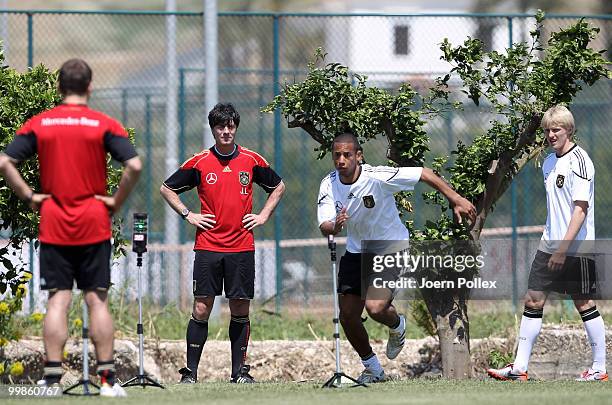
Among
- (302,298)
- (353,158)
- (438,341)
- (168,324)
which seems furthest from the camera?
(302,298)

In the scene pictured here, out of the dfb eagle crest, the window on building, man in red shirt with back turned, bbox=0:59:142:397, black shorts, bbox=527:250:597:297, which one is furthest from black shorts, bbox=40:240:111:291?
the window on building

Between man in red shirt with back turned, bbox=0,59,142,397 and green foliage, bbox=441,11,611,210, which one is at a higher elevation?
green foliage, bbox=441,11,611,210

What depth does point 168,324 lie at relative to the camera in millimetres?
12789

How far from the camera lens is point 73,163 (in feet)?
24.4

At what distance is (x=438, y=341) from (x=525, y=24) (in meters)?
4.71

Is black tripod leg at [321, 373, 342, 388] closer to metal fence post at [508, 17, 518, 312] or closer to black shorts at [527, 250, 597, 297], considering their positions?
black shorts at [527, 250, 597, 297]

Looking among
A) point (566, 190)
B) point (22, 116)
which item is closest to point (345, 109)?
point (566, 190)

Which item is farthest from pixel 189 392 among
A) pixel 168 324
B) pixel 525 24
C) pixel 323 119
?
pixel 525 24

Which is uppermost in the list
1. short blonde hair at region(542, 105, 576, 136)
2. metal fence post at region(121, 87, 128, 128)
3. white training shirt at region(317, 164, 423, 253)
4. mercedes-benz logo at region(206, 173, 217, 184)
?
metal fence post at region(121, 87, 128, 128)

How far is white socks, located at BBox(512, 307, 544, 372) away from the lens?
949 cm

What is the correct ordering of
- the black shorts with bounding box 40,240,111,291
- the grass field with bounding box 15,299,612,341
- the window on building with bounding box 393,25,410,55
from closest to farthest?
the black shorts with bounding box 40,240,111,291
the grass field with bounding box 15,299,612,341
the window on building with bounding box 393,25,410,55

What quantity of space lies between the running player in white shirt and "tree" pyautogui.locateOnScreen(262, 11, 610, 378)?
2.57 ft

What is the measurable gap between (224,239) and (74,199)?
2.41 meters

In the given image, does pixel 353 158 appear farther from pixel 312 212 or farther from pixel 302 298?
pixel 312 212
